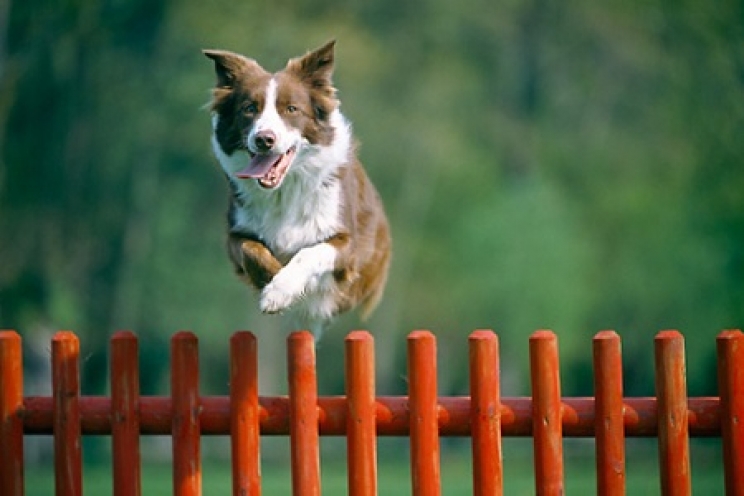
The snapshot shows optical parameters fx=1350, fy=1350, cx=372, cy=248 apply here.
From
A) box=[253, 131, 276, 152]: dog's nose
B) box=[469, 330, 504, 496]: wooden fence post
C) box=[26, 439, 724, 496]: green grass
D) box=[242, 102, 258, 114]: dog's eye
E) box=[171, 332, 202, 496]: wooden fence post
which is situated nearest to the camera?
box=[469, 330, 504, 496]: wooden fence post

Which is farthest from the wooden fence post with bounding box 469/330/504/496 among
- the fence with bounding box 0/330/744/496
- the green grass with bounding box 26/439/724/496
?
the green grass with bounding box 26/439/724/496

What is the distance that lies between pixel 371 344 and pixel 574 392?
18.9 m

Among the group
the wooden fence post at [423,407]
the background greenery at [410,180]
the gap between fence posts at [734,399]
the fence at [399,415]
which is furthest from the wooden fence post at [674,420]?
the background greenery at [410,180]

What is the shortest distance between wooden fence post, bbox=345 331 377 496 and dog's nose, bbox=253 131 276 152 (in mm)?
734

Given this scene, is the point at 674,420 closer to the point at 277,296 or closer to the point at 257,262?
the point at 277,296

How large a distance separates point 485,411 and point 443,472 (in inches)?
690

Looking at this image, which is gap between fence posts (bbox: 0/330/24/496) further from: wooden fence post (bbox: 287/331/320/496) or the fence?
wooden fence post (bbox: 287/331/320/496)

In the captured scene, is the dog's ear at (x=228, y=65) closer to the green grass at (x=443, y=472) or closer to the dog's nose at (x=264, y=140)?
the dog's nose at (x=264, y=140)

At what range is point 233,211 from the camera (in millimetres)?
5172

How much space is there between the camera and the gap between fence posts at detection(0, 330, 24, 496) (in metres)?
4.57

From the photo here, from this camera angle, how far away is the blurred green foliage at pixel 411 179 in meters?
24.2

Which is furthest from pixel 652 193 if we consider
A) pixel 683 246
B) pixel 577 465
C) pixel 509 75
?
pixel 577 465

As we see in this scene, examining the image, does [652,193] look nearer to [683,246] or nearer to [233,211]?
[683,246]

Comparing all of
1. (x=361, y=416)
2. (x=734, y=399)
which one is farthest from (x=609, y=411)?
(x=361, y=416)
